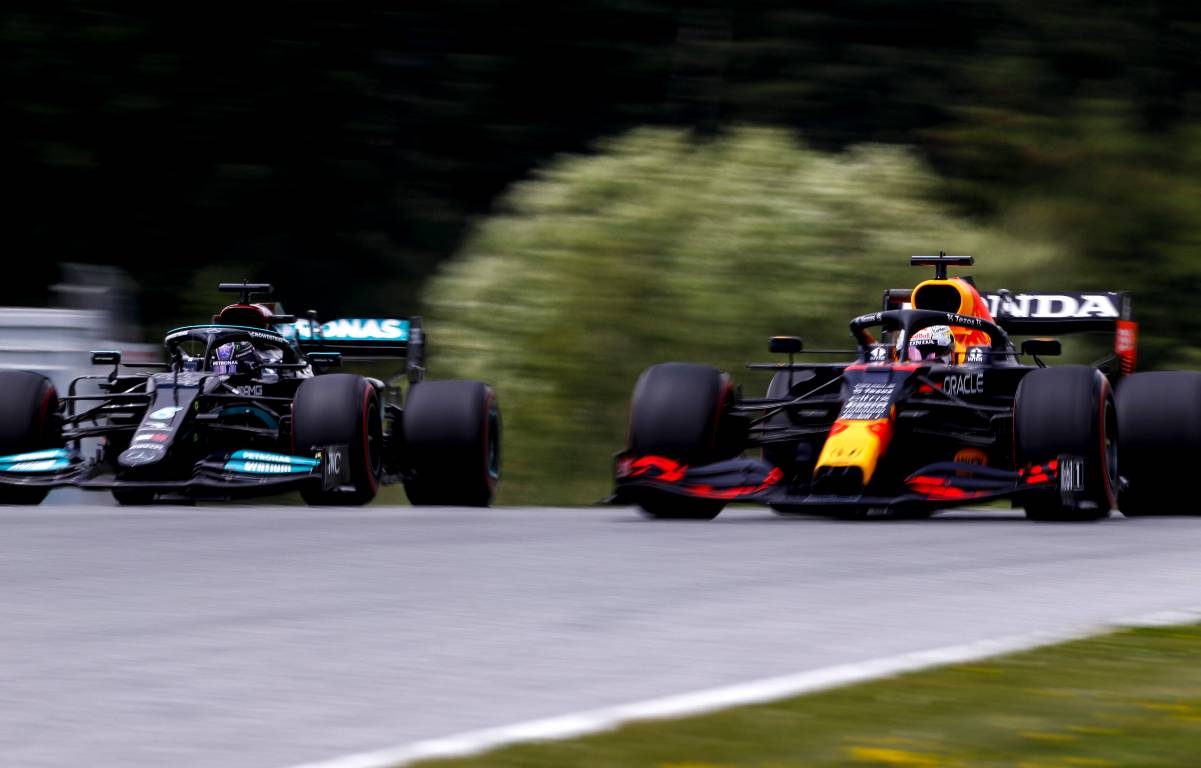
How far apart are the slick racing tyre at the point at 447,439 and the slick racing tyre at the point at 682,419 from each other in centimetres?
245

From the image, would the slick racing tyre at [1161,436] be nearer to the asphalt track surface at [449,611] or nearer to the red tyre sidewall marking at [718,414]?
the asphalt track surface at [449,611]

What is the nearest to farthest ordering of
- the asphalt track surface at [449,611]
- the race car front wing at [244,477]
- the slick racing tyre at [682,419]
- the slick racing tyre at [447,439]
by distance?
the asphalt track surface at [449,611] → the slick racing tyre at [682,419] → the race car front wing at [244,477] → the slick racing tyre at [447,439]

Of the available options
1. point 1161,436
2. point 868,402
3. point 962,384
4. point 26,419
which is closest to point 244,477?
point 26,419

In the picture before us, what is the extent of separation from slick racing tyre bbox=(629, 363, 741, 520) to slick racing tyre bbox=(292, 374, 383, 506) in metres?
2.30

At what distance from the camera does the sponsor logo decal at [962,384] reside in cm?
1429

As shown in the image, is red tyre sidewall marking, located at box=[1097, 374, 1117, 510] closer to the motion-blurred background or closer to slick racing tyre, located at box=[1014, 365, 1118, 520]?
slick racing tyre, located at box=[1014, 365, 1118, 520]

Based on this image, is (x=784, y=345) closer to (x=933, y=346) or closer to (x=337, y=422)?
(x=933, y=346)

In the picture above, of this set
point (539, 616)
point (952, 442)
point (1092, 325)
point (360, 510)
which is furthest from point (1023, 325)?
point (539, 616)

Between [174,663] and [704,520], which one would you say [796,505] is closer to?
[704,520]

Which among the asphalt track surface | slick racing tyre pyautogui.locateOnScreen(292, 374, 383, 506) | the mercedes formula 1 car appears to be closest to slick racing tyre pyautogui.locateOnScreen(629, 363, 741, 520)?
the asphalt track surface

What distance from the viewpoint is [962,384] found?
14.3 meters

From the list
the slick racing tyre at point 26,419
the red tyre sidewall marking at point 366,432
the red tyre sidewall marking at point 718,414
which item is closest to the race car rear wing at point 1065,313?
the red tyre sidewall marking at point 718,414

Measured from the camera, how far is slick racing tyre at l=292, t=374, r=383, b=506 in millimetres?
15188

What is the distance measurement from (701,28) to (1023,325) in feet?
82.2
